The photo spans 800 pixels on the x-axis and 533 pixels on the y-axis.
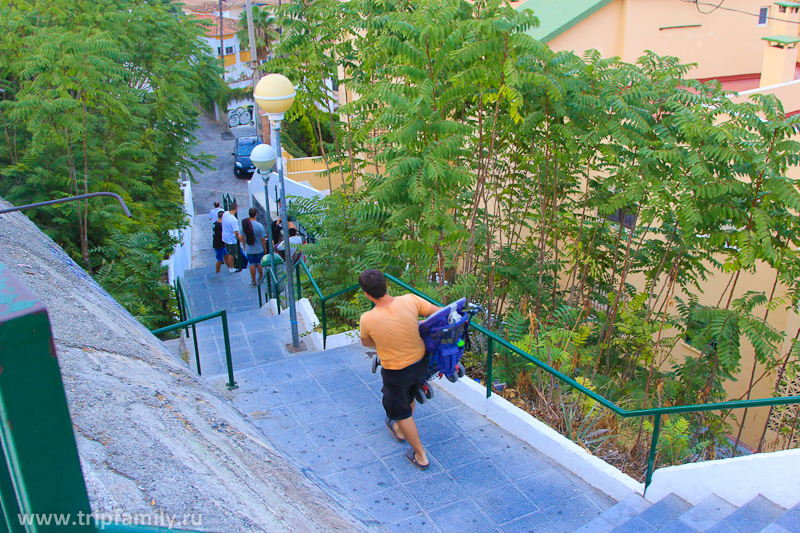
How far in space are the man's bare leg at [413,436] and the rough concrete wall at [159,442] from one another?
1644mm

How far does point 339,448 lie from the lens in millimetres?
5293

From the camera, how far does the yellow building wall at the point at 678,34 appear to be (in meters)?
12.9

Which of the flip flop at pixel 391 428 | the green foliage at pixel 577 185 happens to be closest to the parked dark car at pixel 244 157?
the green foliage at pixel 577 185

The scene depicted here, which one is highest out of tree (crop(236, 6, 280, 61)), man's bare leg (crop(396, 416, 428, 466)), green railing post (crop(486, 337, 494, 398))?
tree (crop(236, 6, 280, 61))

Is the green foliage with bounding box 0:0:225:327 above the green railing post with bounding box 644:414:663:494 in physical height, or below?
above

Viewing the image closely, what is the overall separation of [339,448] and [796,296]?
4.86 m

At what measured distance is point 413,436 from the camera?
192 inches

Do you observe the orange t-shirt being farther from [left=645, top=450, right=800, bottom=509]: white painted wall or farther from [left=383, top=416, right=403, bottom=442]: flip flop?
[left=645, top=450, right=800, bottom=509]: white painted wall

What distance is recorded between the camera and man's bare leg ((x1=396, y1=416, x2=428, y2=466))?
16.0 feet

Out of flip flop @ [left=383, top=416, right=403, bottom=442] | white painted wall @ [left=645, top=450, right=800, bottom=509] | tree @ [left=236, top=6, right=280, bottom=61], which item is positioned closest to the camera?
white painted wall @ [left=645, top=450, right=800, bottom=509]

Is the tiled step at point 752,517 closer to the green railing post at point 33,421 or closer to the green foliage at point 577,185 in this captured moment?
the green foliage at point 577,185

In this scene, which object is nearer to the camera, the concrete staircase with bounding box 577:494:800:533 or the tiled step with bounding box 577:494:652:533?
the concrete staircase with bounding box 577:494:800:533

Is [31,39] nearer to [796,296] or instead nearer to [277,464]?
[277,464]

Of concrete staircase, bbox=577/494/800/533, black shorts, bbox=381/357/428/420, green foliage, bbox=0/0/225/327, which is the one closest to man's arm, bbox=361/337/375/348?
black shorts, bbox=381/357/428/420
